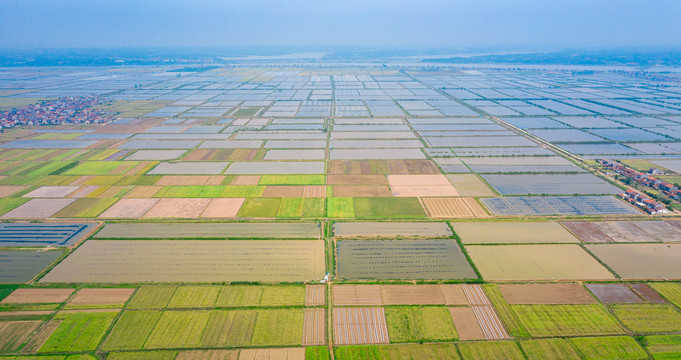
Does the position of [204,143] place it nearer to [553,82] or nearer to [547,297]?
[547,297]

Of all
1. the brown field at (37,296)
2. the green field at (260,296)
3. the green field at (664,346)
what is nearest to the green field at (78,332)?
the brown field at (37,296)

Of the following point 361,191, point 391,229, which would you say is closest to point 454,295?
point 391,229

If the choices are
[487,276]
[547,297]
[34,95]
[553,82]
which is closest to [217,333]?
[487,276]

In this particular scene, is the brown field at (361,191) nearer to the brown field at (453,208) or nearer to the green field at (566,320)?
the brown field at (453,208)

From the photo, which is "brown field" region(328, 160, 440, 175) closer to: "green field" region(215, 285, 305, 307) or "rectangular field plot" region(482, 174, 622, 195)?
"rectangular field plot" region(482, 174, 622, 195)

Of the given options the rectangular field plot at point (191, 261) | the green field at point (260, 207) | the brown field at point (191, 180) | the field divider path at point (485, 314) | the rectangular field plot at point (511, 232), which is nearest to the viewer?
the field divider path at point (485, 314)

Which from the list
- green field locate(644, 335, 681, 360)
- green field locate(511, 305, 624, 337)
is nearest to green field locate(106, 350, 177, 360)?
green field locate(511, 305, 624, 337)
